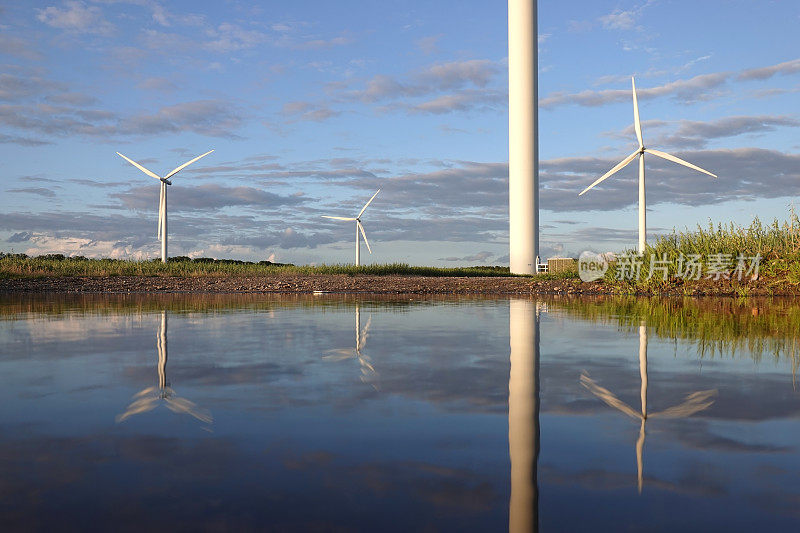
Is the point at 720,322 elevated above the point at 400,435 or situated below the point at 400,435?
above

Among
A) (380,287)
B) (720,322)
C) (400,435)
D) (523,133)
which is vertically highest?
(523,133)

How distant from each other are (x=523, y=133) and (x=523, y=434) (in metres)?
42.1

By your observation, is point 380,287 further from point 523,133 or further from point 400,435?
point 523,133

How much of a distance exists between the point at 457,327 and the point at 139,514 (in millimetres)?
8695

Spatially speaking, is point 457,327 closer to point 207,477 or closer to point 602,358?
point 602,358

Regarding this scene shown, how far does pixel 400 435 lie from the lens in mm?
4277

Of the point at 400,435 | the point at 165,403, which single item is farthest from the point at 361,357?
the point at 400,435

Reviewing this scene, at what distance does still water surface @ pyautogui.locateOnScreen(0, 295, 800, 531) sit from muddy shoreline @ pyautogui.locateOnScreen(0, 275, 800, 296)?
1387 centimetres

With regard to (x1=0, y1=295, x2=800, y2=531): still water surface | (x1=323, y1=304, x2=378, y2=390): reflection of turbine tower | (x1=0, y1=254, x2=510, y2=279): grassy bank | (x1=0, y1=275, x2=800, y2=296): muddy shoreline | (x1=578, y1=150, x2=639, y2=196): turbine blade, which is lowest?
(x1=0, y1=295, x2=800, y2=531): still water surface

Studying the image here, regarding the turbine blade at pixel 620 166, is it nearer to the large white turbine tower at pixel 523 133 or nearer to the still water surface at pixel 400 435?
the large white turbine tower at pixel 523 133

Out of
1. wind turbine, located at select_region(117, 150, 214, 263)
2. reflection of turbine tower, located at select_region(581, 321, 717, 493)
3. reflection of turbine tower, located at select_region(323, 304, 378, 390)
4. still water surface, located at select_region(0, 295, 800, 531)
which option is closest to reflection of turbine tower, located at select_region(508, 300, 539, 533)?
still water surface, located at select_region(0, 295, 800, 531)

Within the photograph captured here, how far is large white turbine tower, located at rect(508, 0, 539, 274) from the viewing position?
44188 mm

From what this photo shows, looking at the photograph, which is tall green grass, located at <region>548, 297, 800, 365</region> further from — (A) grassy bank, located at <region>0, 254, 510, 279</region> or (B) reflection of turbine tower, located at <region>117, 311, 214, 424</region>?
(A) grassy bank, located at <region>0, 254, 510, 279</region>

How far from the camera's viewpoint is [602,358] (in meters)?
7.66
